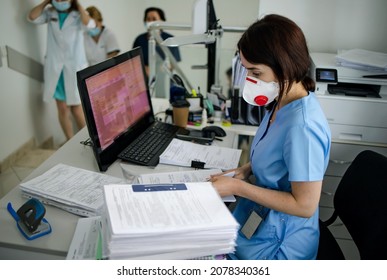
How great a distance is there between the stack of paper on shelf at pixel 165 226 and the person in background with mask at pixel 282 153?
0.87 ft

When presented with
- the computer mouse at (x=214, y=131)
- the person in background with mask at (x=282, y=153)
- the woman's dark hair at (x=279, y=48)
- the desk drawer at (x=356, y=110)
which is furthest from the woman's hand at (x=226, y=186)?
the desk drawer at (x=356, y=110)

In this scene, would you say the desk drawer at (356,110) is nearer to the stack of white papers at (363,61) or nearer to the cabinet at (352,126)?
the cabinet at (352,126)

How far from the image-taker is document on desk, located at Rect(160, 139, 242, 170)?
1438 mm

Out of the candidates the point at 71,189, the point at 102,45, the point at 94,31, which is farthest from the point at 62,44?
the point at 71,189

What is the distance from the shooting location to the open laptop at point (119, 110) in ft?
4.33

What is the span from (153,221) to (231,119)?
1.20 metres

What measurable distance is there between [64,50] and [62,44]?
0.17 ft

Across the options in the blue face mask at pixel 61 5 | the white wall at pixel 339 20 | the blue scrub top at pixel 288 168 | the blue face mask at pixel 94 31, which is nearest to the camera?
the blue scrub top at pixel 288 168

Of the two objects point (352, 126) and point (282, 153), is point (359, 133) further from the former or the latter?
point (282, 153)

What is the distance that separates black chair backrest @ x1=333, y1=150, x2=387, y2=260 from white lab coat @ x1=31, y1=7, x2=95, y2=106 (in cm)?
265

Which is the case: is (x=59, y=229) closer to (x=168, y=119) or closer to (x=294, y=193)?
(x=294, y=193)

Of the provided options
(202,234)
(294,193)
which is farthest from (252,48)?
(202,234)

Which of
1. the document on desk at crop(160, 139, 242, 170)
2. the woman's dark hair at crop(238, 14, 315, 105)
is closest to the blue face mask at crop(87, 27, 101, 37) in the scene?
the document on desk at crop(160, 139, 242, 170)

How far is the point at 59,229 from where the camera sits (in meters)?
1.06
